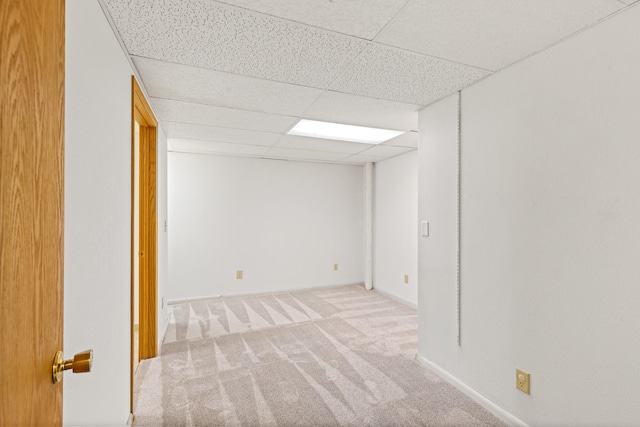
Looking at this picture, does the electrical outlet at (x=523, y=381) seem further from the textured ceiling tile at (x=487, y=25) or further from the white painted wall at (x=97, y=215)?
the white painted wall at (x=97, y=215)

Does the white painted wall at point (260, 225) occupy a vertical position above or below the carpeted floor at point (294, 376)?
above

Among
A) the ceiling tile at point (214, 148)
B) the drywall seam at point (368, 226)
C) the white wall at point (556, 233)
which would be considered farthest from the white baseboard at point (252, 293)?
the white wall at point (556, 233)

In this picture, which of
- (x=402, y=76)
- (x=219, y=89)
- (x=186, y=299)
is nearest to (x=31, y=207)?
(x=219, y=89)

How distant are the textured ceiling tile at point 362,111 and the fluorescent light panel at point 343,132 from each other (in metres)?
0.29

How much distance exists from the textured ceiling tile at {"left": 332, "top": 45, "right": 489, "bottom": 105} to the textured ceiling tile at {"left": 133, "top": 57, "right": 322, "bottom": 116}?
329 mm

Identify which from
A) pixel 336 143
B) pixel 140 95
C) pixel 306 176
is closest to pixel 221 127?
pixel 140 95

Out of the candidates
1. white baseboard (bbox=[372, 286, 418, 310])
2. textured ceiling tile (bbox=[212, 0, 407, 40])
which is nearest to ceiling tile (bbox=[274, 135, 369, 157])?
textured ceiling tile (bbox=[212, 0, 407, 40])

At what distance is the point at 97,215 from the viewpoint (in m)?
1.24

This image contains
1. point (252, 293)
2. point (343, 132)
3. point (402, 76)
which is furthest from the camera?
point (252, 293)

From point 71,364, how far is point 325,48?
63.8 inches

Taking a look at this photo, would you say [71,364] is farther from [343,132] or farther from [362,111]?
[343,132]

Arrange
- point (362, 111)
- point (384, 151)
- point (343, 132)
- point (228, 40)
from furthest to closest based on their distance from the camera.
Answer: point (384, 151)
point (343, 132)
point (362, 111)
point (228, 40)

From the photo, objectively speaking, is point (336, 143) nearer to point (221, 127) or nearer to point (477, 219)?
point (221, 127)

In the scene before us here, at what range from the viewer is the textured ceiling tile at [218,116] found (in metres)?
2.46
